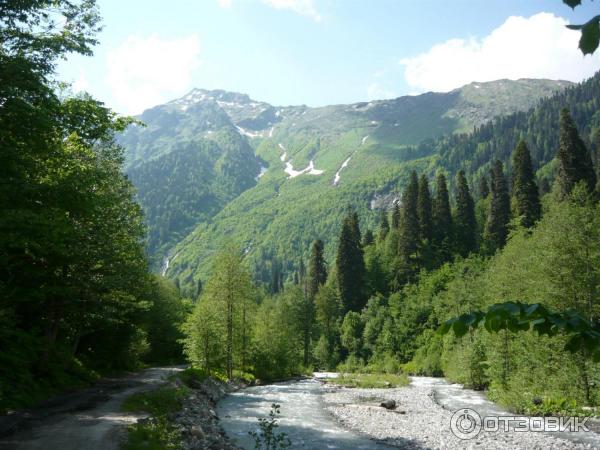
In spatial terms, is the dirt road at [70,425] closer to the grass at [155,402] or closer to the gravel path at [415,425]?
the grass at [155,402]

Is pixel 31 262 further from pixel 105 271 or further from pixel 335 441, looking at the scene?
pixel 335 441

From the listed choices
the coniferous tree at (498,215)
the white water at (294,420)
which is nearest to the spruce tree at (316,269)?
the coniferous tree at (498,215)

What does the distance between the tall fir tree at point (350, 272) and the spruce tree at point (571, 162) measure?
118 feet

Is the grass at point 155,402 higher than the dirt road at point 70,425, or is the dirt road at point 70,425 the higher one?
the dirt road at point 70,425

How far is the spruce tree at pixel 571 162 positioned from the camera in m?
63.1

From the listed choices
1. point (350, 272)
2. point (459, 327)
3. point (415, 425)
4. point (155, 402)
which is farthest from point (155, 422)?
point (350, 272)

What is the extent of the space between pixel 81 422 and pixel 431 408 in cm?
2247

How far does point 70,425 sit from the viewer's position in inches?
646

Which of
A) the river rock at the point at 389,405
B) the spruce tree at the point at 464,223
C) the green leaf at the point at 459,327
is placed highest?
the spruce tree at the point at 464,223

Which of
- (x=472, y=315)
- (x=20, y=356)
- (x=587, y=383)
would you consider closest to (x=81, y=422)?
(x=20, y=356)

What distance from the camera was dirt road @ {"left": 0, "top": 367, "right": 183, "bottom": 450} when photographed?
13.9 metres

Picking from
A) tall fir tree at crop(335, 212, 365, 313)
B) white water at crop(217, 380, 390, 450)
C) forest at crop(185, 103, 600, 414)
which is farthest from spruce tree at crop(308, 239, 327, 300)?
white water at crop(217, 380, 390, 450)

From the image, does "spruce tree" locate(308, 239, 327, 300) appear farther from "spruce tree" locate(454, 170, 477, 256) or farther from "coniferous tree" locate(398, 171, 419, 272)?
"spruce tree" locate(454, 170, 477, 256)

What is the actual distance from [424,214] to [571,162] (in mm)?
27032
